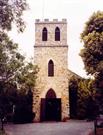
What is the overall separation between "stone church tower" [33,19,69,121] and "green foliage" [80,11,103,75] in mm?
11999

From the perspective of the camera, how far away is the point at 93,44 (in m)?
29.3

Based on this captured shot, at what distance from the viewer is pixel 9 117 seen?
Answer: 40.5m

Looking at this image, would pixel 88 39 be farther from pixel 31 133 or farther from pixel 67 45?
pixel 67 45

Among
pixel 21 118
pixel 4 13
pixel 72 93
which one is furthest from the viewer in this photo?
pixel 72 93

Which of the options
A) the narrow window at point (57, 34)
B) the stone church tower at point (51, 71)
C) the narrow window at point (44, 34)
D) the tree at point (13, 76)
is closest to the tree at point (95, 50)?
the tree at point (13, 76)

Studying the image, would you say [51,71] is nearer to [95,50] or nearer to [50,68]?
[50,68]

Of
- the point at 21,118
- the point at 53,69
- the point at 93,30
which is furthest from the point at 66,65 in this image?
the point at 93,30

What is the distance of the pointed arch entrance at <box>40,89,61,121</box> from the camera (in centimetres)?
4247

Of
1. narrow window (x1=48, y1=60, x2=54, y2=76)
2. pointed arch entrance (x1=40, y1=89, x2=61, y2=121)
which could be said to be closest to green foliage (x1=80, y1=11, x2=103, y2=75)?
narrow window (x1=48, y1=60, x2=54, y2=76)

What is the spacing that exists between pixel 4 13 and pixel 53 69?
25874 mm

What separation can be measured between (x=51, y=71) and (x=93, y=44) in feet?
46.8

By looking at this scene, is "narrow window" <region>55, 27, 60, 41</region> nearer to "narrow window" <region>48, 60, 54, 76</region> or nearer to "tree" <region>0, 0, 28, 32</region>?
"narrow window" <region>48, 60, 54, 76</region>

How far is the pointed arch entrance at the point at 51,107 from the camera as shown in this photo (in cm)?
4247

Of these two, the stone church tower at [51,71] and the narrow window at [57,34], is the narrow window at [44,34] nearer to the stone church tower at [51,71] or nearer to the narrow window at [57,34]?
the stone church tower at [51,71]
